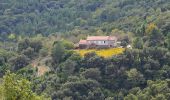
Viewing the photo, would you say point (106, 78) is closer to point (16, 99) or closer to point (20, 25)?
point (16, 99)

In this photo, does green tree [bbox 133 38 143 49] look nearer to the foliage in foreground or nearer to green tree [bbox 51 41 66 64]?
green tree [bbox 51 41 66 64]

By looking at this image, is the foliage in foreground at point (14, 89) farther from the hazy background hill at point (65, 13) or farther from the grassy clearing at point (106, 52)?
the hazy background hill at point (65, 13)

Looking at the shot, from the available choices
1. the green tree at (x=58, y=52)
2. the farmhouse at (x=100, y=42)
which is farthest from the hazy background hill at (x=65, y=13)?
the green tree at (x=58, y=52)

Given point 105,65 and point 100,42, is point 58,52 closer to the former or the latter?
point 100,42

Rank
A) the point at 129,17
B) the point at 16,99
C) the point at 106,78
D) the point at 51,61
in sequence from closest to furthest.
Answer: the point at 16,99 < the point at 106,78 < the point at 51,61 < the point at 129,17

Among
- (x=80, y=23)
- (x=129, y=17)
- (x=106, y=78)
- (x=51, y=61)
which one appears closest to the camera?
(x=106, y=78)

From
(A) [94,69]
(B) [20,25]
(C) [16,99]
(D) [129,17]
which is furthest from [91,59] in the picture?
(B) [20,25]

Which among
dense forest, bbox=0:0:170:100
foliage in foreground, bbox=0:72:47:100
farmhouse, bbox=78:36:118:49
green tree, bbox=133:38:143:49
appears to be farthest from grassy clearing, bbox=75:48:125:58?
foliage in foreground, bbox=0:72:47:100
